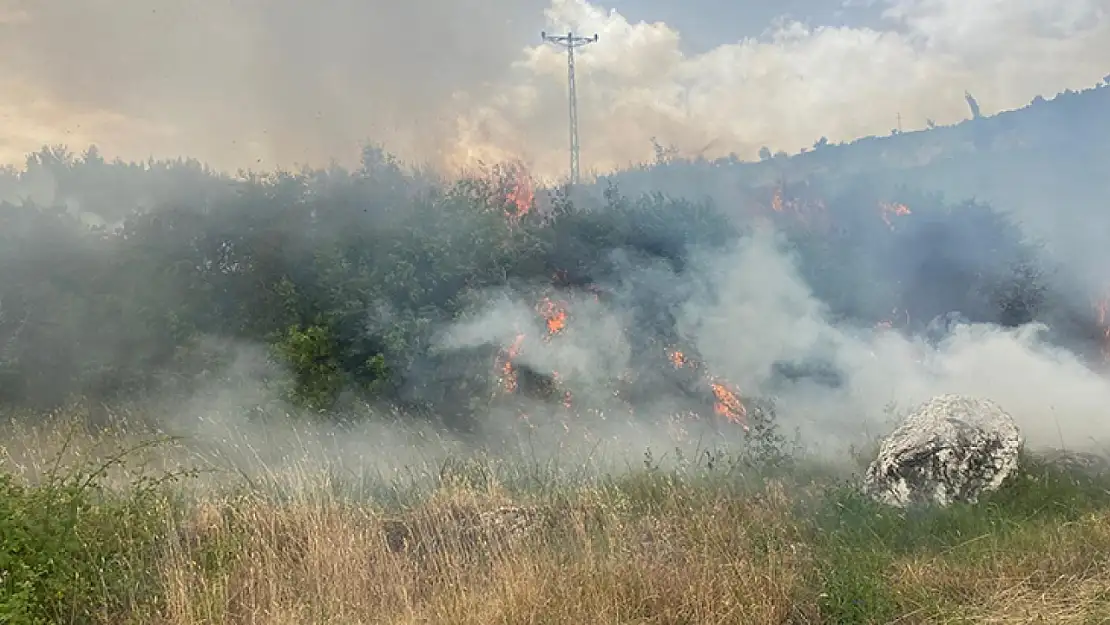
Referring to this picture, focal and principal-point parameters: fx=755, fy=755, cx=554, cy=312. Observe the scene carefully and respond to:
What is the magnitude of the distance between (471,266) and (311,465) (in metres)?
3.14

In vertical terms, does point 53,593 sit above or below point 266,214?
below

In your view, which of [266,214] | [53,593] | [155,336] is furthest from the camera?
[266,214]

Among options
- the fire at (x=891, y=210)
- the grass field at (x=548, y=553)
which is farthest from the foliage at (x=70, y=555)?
the fire at (x=891, y=210)

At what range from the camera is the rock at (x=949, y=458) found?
5.73 meters

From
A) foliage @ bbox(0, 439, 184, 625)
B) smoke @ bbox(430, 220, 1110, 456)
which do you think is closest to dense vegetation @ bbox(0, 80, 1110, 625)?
foliage @ bbox(0, 439, 184, 625)

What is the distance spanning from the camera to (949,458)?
578cm

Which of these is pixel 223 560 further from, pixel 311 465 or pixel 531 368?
pixel 531 368

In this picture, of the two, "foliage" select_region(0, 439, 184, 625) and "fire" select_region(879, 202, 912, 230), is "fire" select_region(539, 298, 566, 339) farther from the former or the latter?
"fire" select_region(879, 202, 912, 230)

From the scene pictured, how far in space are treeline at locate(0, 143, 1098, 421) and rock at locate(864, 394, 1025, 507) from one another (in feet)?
10.9

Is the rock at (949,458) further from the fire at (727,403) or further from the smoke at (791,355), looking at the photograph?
the fire at (727,403)

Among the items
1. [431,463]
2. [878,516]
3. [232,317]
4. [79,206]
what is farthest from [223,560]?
[79,206]

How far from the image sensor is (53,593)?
4.05 metres

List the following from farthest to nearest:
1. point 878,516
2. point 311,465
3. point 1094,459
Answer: point 311,465 → point 1094,459 → point 878,516

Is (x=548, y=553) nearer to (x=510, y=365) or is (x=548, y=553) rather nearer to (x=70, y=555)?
(x=70, y=555)
